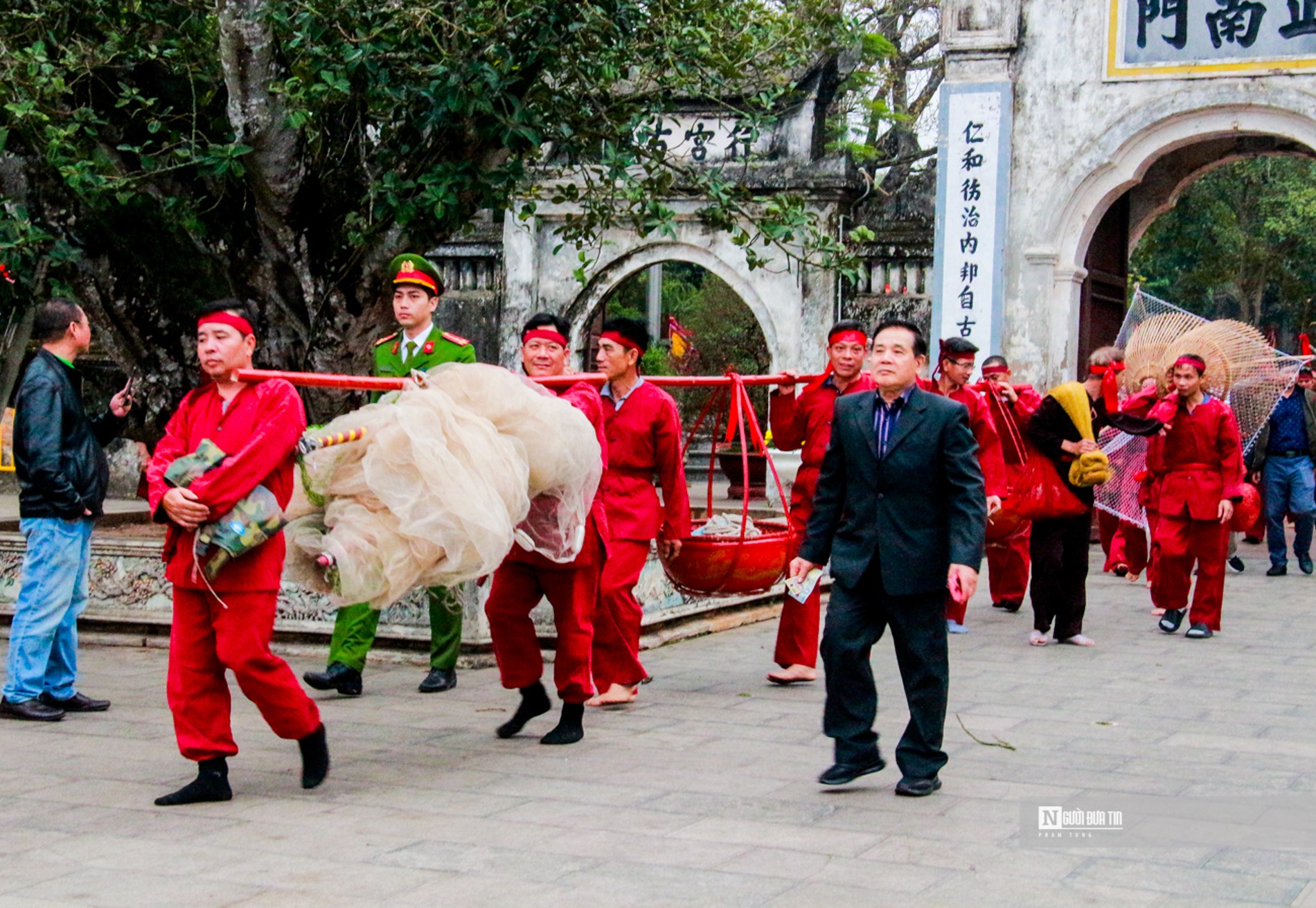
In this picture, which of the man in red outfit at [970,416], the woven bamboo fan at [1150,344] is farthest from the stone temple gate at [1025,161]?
the man in red outfit at [970,416]

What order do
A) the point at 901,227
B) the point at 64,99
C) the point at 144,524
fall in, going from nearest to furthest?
1. the point at 64,99
2. the point at 144,524
3. the point at 901,227

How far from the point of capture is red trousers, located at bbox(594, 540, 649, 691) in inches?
267

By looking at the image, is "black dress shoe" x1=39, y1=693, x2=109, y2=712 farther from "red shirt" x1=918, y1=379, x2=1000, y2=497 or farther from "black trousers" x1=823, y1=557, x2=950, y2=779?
"red shirt" x1=918, y1=379, x2=1000, y2=497

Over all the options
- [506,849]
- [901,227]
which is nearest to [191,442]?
[506,849]

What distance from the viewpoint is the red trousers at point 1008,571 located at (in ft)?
33.8

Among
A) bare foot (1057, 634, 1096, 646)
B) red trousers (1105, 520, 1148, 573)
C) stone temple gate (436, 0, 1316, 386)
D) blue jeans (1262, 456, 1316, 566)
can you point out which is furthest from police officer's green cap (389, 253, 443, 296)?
blue jeans (1262, 456, 1316, 566)

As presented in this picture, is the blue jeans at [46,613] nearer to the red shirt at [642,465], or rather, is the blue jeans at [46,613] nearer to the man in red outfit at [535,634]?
the man in red outfit at [535,634]

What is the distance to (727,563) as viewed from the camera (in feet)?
22.5

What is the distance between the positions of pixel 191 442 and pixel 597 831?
178 cm

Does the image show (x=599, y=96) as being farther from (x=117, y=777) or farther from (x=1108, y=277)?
(x=1108, y=277)

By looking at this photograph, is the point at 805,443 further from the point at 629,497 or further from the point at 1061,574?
the point at 1061,574

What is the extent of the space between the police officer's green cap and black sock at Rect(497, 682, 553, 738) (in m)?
1.71

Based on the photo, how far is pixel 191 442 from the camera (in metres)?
5.21

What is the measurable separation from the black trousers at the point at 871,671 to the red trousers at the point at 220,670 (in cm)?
171
